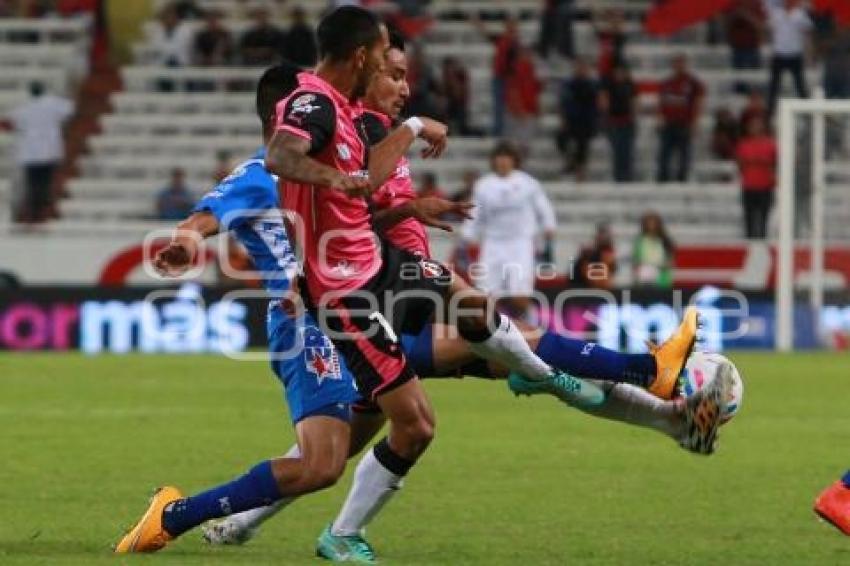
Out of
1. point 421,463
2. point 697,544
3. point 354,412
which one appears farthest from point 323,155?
point 421,463

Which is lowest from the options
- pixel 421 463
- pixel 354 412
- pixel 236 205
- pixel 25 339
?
pixel 25 339

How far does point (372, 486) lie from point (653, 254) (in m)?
16.2

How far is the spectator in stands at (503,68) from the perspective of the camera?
2800 centimetres

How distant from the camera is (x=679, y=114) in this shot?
2731cm

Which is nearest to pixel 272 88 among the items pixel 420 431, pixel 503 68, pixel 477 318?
→ pixel 477 318

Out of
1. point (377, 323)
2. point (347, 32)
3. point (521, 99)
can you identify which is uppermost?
point (347, 32)

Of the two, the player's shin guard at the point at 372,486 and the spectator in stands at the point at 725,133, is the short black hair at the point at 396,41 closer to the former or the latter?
the player's shin guard at the point at 372,486

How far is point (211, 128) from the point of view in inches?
1148

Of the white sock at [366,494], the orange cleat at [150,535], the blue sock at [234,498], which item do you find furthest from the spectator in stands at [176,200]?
the white sock at [366,494]

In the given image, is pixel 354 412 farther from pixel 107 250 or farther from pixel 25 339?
pixel 107 250

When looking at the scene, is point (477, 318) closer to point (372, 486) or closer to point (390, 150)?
point (372, 486)

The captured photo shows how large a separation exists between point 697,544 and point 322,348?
6.22 feet

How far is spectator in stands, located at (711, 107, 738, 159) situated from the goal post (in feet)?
9.84

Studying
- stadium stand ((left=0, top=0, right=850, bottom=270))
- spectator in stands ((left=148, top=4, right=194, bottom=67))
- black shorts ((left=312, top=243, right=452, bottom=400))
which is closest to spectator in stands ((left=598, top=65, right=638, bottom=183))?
stadium stand ((left=0, top=0, right=850, bottom=270))
